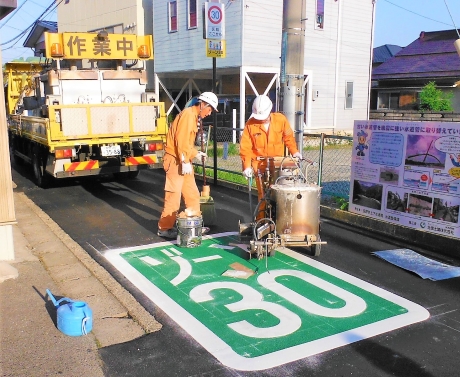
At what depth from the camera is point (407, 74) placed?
95.7 ft

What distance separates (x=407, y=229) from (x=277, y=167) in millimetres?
2304

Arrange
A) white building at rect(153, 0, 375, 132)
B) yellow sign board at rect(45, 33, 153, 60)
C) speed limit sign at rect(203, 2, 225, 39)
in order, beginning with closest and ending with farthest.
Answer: speed limit sign at rect(203, 2, 225, 39) → yellow sign board at rect(45, 33, 153, 60) → white building at rect(153, 0, 375, 132)

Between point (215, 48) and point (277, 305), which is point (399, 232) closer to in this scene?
point (277, 305)

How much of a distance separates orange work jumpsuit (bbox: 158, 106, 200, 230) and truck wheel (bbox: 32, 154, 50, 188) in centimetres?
512

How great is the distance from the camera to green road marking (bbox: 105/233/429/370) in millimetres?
4047

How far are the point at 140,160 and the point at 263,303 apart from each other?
21.0ft

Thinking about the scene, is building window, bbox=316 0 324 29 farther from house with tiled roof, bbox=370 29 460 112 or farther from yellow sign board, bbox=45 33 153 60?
yellow sign board, bbox=45 33 153 60

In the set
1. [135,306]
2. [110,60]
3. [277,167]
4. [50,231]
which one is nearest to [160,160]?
[110,60]

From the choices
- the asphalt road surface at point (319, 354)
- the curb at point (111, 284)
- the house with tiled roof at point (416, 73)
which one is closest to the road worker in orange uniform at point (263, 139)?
the asphalt road surface at point (319, 354)

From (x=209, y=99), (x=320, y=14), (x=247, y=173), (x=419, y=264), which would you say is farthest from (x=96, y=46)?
(x=320, y=14)

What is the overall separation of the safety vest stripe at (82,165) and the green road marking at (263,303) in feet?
12.9

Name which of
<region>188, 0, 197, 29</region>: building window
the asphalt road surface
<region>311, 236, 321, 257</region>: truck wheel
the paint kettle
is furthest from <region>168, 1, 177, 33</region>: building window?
the paint kettle

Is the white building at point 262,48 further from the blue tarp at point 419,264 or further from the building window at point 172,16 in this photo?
the blue tarp at point 419,264

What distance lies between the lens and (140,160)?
1052cm
